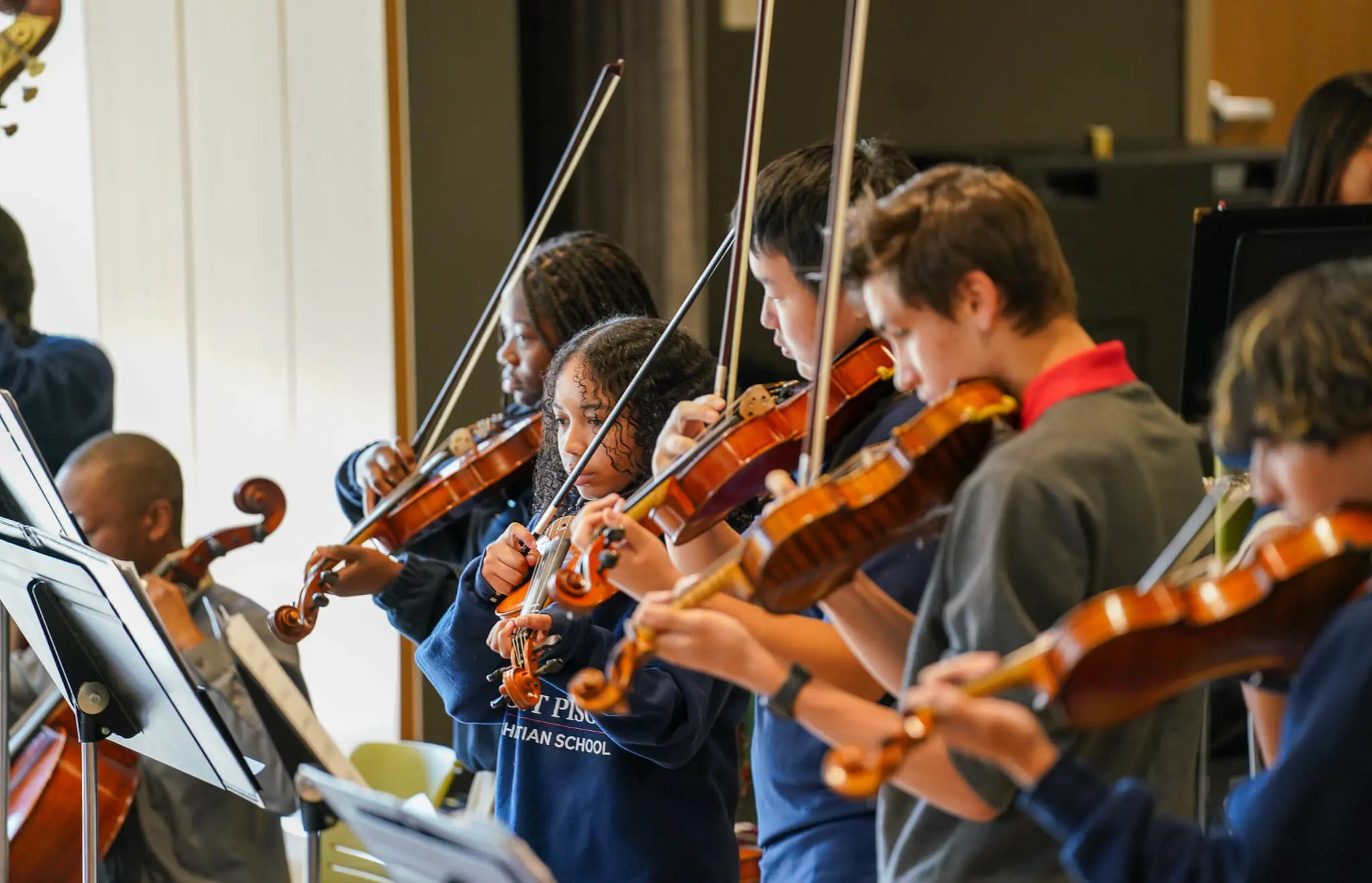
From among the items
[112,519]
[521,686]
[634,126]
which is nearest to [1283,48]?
[634,126]

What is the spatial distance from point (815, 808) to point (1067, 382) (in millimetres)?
478

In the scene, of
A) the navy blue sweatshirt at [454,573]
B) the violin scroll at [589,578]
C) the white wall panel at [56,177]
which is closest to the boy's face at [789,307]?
the violin scroll at [589,578]

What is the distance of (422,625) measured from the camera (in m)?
1.99

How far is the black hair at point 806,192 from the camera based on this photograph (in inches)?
55.9

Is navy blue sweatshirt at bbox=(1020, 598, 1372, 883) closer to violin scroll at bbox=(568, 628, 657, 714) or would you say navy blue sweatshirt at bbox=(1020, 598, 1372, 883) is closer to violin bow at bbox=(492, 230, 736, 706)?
Answer: violin scroll at bbox=(568, 628, 657, 714)

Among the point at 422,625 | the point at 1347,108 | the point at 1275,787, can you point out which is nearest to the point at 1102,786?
the point at 1275,787

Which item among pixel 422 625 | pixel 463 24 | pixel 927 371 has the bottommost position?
pixel 422 625

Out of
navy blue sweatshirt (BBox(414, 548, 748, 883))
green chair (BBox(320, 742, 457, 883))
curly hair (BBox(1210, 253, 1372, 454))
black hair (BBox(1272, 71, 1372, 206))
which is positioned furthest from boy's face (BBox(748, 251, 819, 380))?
green chair (BBox(320, 742, 457, 883))

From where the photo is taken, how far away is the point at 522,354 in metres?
2.20

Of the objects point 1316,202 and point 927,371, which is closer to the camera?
point 927,371

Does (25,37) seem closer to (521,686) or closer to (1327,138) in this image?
(521,686)

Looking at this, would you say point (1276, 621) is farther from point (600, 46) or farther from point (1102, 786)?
point (600, 46)

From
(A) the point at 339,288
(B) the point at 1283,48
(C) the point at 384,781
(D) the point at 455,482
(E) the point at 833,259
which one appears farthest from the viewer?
(B) the point at 1283,48

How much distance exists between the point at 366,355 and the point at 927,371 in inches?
94.4
